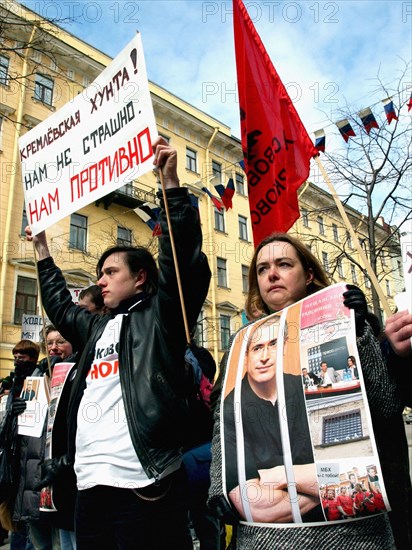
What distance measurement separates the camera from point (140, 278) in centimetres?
224

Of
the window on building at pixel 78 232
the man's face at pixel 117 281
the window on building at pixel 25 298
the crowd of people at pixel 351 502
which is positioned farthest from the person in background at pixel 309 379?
the window on building at pixel 78 232

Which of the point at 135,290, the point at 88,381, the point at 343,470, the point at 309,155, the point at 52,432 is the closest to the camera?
the point at 343,470

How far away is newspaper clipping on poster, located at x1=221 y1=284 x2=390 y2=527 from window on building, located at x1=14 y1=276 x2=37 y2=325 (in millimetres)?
14787

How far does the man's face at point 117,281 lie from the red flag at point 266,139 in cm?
125

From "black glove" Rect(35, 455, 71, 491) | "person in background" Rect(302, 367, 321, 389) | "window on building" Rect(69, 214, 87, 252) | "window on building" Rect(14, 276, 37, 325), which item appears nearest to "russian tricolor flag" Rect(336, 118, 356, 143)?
"black glove" Rect(35, 455, 71, 491)

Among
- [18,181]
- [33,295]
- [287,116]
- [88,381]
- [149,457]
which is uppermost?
[18,181]

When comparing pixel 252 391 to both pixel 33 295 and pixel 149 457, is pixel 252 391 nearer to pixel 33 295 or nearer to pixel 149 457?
pixel 149 457

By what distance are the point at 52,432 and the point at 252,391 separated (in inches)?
61.9

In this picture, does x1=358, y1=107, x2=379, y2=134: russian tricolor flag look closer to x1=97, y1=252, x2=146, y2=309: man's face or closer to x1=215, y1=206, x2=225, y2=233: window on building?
x1=97, y1=252, x2=146, y2=309: man's face

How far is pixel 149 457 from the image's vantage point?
1709 mm

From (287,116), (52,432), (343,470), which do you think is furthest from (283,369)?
(287,116)

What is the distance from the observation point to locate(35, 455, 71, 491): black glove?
2.29 meters

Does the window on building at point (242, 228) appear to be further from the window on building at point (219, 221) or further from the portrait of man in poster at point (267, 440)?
the portrait of man in poster at point (267, 440)

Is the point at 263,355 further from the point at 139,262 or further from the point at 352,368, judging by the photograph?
the point at 139,262
